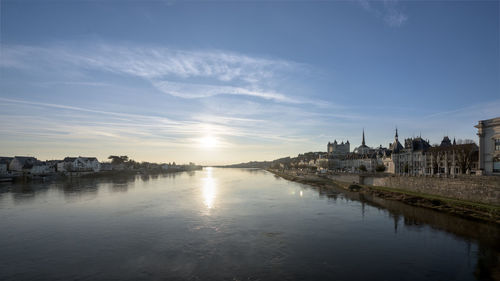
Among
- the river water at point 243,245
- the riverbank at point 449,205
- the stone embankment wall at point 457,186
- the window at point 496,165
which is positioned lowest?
the river water at point 243,245

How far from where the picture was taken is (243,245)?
824 inches

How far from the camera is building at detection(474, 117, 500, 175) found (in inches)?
1447

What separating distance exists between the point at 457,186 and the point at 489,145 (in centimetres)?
772

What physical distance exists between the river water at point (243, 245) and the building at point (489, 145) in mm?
12602

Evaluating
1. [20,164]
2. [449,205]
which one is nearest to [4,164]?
[20,164]

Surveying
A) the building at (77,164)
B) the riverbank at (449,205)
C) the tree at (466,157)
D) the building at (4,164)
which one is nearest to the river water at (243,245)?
the riverbank at (449,205)

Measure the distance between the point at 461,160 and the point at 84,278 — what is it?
61446 millimetres

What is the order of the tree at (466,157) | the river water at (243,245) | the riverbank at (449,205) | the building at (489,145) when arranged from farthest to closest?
1. the tree at (466,157)
2. the building at (489,145)
3. the riverbank at (449,205)
4. the river water at (243,245)

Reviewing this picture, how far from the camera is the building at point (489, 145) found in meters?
36.8

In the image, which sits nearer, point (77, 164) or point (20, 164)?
point (20, 164)

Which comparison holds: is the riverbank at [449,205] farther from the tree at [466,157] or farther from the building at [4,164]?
the building at [4,164]

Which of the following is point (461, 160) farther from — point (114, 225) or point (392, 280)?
point (114, 225)

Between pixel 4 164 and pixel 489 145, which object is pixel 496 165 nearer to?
pixel 489 145

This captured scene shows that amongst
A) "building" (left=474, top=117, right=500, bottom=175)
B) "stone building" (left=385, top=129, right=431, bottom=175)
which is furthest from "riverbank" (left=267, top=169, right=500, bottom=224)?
"stone building" (left=385, top=129, right=431, bottom=175)
